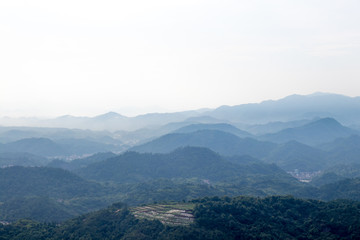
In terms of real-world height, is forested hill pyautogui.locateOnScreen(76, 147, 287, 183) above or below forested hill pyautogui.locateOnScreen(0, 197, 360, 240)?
below

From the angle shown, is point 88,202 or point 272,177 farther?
point 272,177

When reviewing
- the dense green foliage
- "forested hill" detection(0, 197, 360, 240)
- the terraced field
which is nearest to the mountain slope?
the dense green foliage

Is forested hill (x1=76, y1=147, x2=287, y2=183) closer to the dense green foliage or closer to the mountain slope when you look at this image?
the dense green foliage

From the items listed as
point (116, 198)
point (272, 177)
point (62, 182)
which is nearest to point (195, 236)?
point (116, 198)

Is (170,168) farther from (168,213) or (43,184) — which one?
(168,213)

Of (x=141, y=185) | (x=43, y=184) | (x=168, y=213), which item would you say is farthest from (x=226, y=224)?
(x=43, y=184)

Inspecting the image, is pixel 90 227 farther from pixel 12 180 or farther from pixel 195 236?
pixel 12 180
